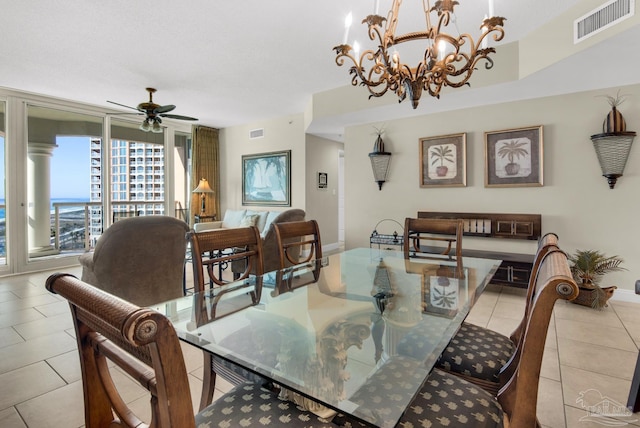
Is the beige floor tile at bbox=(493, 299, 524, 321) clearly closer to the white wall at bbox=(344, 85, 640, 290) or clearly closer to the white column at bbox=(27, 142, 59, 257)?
the white wall at bbox=(344, 85, 640, 290)

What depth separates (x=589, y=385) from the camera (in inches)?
73.9

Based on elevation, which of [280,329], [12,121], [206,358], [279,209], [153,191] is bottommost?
[206,358]

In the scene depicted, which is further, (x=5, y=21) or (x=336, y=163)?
(x=336, y=163)

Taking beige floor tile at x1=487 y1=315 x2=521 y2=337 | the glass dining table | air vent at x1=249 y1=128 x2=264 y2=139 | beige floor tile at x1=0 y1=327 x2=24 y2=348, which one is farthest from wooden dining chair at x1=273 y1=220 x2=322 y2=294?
air vent at x1=249 y1=128 x2=264 y2=139

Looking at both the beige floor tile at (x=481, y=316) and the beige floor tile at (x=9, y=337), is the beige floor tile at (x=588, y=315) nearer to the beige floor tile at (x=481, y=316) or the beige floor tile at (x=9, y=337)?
the beige floor tile at (x=481, y=316)

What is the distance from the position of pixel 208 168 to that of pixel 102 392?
646 cm

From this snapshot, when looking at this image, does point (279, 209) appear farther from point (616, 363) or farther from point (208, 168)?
point (616, 363)

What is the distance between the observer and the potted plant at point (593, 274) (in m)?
3.09

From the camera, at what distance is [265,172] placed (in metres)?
6.33

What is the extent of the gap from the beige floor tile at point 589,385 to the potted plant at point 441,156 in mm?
2817

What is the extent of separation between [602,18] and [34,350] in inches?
193

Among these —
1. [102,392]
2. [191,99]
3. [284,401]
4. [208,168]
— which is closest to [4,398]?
[102,392]

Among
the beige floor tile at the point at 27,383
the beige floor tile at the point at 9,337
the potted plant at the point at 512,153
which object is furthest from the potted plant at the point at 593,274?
the beige floor tile at the point at 9,337

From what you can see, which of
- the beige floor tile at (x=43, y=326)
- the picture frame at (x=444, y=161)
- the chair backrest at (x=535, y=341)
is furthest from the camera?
the picture frame at (x=444, y=161)
